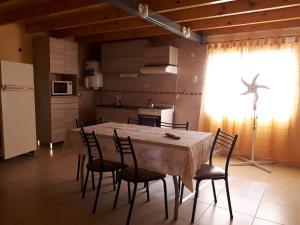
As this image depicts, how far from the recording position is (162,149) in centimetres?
226

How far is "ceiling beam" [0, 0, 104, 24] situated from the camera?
3.12 m

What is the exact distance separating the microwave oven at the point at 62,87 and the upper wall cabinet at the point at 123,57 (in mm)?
898

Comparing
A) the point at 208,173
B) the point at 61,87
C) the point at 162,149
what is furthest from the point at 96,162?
the point at 61,87

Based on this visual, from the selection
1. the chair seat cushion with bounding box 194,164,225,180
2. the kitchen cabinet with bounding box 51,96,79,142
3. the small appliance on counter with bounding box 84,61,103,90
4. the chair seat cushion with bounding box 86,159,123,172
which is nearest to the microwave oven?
the kitchen cabinet with bounding box 51,96,79,142

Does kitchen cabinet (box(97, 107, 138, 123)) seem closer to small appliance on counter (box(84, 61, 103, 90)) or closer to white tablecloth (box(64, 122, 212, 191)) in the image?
small appliance on counter (box(84, 61, 103, 90))

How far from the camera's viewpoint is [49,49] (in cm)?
460

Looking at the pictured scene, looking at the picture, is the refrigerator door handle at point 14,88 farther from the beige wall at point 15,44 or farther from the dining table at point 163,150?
the dining table at point 163,150

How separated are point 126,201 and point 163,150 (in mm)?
869

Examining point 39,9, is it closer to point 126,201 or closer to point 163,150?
point 163,150

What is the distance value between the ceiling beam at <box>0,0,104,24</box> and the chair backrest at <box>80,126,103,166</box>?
1.61 metres

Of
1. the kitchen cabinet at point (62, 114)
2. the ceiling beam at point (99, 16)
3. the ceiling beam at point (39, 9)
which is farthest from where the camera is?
the kitchen cabinet at point (62, 114)

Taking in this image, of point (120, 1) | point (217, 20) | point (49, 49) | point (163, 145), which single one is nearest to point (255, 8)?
point (217, 20)

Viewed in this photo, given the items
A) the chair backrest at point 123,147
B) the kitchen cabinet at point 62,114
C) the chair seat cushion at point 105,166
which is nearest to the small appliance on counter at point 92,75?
the kitchen cabinet at point 62,114

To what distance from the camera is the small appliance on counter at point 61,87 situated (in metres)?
4.79
